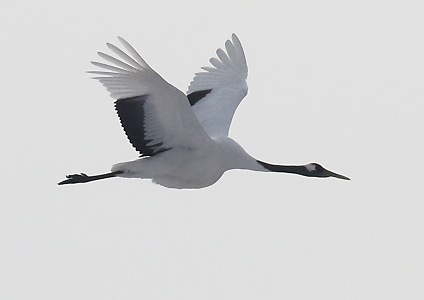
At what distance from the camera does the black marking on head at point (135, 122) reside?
31.1ft

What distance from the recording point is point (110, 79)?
369 inches

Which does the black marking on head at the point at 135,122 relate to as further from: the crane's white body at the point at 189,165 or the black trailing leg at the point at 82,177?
the black trailing leg at the point at 82,177

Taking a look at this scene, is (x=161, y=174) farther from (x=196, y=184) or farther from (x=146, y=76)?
(x=146, y=76)

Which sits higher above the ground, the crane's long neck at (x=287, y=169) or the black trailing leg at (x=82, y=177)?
the black trailing leg at (x=82, y=177)

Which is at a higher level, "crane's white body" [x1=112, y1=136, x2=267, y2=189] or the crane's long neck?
"crane's white body" [x1=112, y1=136, x2=267, y2=189]

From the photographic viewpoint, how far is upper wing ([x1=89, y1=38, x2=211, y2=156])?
9156 mm

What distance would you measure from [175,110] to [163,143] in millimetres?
690

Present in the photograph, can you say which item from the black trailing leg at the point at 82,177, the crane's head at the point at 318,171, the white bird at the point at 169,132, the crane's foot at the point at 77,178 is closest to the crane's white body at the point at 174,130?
the white bird at the point at 169,132

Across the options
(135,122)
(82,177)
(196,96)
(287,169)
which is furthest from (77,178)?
(287,169)

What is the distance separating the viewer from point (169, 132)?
9.88 meters

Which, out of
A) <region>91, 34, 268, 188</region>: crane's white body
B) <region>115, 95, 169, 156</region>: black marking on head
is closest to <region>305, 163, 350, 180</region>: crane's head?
<region>91, 34, 268, 188</region>: crane's white body

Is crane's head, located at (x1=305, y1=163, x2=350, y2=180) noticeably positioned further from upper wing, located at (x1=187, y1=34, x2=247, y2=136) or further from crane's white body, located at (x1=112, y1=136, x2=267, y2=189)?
upper wing, located at (x1=187, y1=34, x2=247, y2=136)

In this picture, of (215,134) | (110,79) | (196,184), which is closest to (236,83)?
(215,134)

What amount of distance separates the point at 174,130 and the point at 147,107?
0.50 metres
